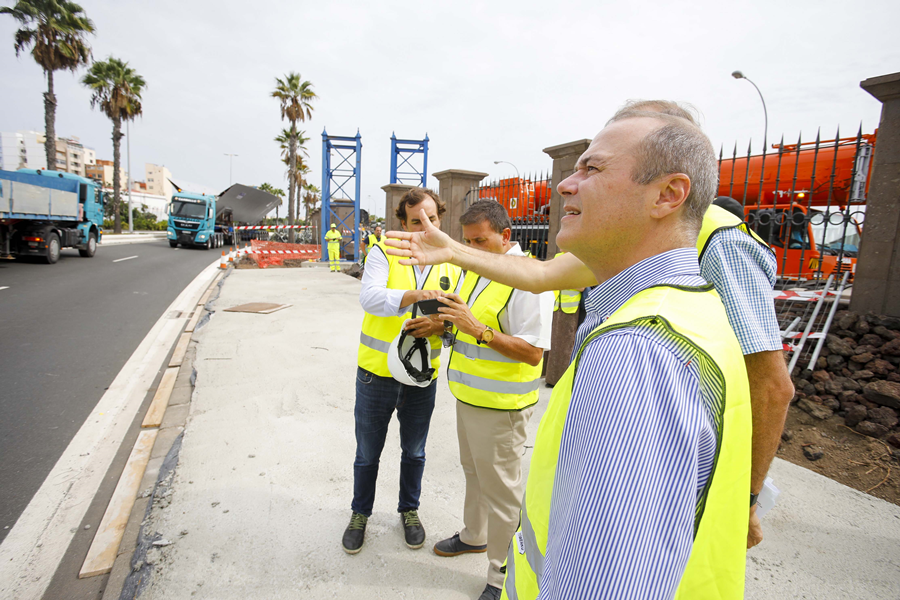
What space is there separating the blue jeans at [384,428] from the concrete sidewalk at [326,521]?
0.87 ft

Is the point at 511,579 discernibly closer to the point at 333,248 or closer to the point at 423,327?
the point at 423,327

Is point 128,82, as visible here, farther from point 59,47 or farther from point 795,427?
point 795,427

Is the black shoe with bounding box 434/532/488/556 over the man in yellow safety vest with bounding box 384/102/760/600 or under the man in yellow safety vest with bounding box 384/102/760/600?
under

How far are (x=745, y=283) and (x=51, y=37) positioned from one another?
110 ft

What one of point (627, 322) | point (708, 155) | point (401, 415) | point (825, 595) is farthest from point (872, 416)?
point (627, 322)

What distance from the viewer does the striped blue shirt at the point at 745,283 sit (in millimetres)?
1265

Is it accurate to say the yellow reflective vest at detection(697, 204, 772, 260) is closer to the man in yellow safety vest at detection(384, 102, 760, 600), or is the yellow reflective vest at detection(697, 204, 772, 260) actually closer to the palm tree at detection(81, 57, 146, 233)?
the man in yellow safety vest at detection(384, 102, 760, 600)

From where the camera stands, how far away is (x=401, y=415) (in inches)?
110

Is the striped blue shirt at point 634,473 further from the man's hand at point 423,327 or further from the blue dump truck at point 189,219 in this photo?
the blue dump truck at point 189,219

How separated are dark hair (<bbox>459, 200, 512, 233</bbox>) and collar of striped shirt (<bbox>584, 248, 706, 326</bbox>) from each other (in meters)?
1.68

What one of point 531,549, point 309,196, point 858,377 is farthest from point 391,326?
point 309,196

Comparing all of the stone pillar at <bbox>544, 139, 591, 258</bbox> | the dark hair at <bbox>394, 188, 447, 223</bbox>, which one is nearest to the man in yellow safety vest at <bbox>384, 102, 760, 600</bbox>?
the dark hair at <bbox>394, 188, 447, 223</bbox>

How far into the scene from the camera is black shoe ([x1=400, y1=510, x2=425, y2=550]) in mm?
2705

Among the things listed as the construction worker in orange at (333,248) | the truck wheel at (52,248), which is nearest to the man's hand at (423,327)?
the construction worker in orange at (333,248)
